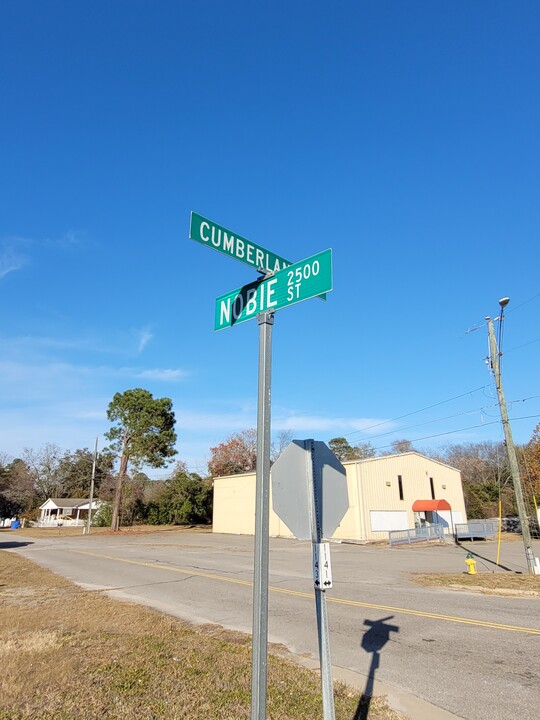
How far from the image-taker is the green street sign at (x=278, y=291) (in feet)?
11.2

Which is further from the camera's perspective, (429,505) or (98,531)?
(98,531)

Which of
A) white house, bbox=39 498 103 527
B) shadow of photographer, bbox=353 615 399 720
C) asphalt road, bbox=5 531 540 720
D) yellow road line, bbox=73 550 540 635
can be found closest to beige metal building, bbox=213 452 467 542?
asphalt road, bbox=5 531 540 720

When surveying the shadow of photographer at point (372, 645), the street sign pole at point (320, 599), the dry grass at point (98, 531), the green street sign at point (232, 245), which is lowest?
the shadow of photographer at point (372, 645)

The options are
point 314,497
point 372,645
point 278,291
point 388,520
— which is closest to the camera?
point 314,497

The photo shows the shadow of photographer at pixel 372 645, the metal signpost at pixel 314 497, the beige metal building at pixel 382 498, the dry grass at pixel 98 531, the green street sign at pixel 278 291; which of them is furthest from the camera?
the dry grass at pixel 98 531

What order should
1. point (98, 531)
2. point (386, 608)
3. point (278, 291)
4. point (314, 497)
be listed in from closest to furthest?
point (314, 497)
point (278, 291)
point (386, 608)
point (98, 531)

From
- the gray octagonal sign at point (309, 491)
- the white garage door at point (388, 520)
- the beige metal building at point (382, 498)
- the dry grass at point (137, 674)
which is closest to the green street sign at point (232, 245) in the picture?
the gray octagonal sign at point (309, 491)

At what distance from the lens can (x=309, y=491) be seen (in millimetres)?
3365

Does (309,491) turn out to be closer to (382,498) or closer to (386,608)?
(386,608)

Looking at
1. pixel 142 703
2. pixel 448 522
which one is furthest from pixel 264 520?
pixel 448 522

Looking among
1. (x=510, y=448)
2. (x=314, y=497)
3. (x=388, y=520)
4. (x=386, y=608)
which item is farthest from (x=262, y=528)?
(x=388, y=520)

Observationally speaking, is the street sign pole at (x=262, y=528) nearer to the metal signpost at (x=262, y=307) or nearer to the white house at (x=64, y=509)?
the metal signpost at (x=262, y=307)

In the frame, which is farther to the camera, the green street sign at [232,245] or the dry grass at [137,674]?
the dry grass at [137,674]

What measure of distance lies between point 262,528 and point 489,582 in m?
13.5
